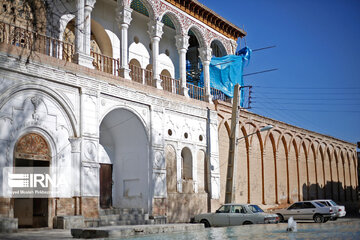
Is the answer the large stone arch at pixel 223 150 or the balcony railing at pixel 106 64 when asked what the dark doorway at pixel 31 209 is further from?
the large stone arch at pixel 223 150

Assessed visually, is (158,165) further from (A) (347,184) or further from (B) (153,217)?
(A) (347,184)

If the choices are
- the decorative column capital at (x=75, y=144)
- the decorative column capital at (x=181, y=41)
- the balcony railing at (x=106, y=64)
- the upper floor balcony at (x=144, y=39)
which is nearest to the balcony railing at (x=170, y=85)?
the upper floor balcony at (x=144, y=39)

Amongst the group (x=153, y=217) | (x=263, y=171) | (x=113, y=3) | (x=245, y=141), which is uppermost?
(x=113, y=3)

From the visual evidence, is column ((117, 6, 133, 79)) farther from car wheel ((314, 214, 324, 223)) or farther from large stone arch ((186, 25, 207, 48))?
car wheel ((314, 214, 324, 223))

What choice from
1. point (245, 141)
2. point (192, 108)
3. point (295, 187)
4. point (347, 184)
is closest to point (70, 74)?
point (192, 108)

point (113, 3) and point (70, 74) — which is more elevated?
point (113, 3)

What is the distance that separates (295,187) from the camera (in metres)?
32.1

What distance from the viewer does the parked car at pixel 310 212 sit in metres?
21.3

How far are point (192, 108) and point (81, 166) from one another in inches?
302

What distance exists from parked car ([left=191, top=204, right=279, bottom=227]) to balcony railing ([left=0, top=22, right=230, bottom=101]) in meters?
6.22

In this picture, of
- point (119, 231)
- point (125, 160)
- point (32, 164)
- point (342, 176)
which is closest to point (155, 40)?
point (125, 160)

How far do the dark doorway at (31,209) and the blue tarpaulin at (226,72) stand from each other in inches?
451

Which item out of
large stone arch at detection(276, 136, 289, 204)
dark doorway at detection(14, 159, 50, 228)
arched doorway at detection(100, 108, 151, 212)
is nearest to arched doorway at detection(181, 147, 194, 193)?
arched doorway at detection(100, 108, 151, 212)

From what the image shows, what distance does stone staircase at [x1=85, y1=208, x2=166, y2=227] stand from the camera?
52.3 feet
